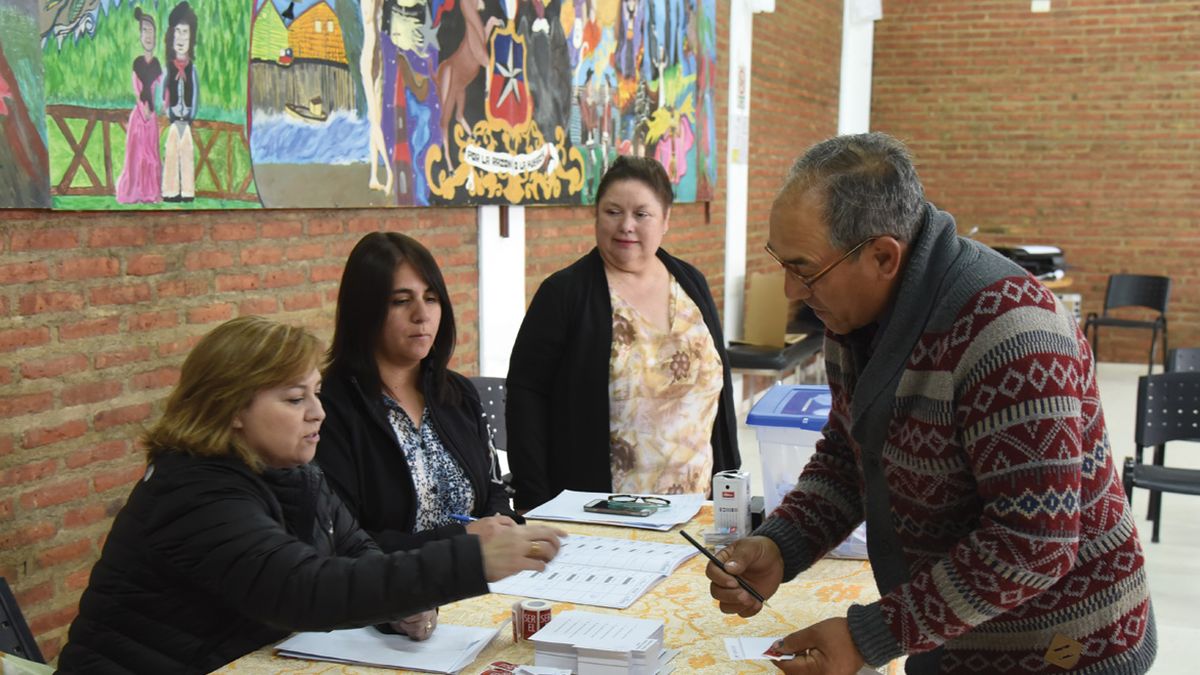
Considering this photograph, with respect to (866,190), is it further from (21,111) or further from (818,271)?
(21,111)

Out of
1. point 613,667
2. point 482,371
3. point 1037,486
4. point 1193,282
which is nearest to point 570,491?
point 613,667

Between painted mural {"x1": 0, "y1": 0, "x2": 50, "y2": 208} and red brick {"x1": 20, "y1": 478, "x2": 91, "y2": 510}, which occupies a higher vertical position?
painted mural {"x1": 0, "y1": 0, "x2": 50, "y2": 208}

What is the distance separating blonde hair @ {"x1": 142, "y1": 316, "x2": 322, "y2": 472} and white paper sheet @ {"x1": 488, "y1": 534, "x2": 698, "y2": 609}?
22.0 inches

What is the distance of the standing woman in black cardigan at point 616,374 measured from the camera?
133 inches

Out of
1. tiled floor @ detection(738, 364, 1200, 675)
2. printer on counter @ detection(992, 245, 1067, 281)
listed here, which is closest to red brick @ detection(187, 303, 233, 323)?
tiled floor @ detection(738, 364, 1200, 675)

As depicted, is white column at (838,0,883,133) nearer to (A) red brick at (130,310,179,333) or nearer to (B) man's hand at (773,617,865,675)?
(A) red brick at (130,310,179,333)

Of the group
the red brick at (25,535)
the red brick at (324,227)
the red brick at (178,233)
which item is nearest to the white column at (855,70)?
the red brick at (324,227)

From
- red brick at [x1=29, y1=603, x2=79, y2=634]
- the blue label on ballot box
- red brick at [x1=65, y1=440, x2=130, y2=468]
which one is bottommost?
red brick at [x1=29, y1=603, x2=79, y2=634]

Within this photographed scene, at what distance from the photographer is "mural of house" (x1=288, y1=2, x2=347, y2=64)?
12.8 ft

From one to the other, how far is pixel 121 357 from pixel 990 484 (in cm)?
258

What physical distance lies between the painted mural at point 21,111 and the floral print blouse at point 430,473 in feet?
3.51

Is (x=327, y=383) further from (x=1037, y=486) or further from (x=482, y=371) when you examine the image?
(x=482, y=371)

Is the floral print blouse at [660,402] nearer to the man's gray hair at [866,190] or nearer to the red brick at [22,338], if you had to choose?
the red brick at [22,338]

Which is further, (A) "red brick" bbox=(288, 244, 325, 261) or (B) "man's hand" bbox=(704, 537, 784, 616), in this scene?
(A) "red brick" bbox=(288, 244, 325, 261)
